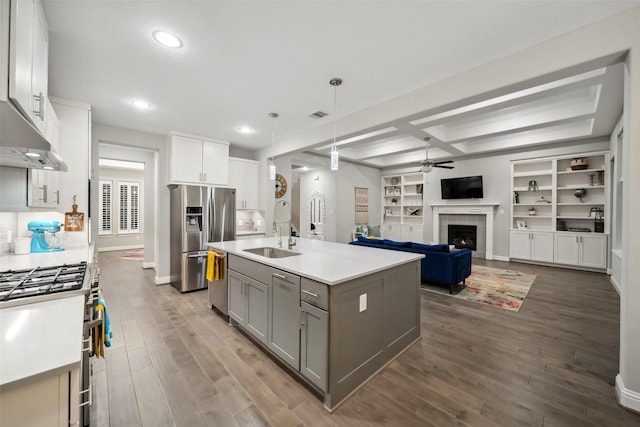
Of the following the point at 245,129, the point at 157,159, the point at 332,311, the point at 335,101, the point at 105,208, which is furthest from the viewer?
the point at 105,208

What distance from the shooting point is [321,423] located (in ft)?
5.43

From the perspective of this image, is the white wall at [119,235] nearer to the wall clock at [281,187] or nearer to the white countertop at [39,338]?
the wall clock at [281,187]

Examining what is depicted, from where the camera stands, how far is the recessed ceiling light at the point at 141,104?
11.0 feet

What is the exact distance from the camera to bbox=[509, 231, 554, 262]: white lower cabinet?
19.8 ft

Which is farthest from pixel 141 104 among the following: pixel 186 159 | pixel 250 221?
pixel 250 221

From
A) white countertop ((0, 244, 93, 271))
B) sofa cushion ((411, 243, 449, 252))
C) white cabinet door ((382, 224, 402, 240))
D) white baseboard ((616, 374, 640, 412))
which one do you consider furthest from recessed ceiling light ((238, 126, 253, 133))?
white cabinet door ((382, 224, 402, 240))

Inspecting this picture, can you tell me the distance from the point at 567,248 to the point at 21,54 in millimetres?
8353

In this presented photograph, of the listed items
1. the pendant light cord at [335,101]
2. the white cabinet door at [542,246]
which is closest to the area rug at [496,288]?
the white cabinet door at [542,246]

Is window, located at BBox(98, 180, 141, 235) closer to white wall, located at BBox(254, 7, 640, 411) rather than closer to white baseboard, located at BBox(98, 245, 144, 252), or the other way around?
white baseboard, located at BBox(98, 245, 144, 252)

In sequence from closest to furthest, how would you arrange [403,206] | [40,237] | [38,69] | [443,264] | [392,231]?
[38,69]
[40,237]
[443,264]
[403,206]
[392,231]

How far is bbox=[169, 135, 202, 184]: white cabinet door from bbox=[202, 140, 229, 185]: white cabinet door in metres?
0.09

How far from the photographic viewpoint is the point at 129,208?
28.4ft

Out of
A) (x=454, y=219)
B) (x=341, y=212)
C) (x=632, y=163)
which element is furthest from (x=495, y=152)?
(x=632, y=163)

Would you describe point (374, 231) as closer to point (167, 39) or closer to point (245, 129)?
point (245, 129)
